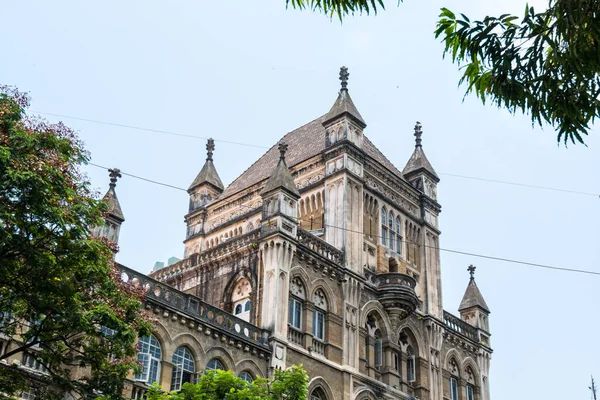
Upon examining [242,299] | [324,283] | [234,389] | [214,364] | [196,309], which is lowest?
[234,389]

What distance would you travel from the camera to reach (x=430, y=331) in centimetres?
3909

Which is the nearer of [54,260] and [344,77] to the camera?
[54,260]

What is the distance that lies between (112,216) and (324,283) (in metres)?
9.51

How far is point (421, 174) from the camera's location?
4275 centimetres

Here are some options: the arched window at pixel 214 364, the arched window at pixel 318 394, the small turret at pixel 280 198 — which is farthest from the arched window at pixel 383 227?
the arched window at pixel 214 364

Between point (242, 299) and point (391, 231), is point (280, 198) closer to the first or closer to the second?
point (242, 299)

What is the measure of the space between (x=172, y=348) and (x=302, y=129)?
19504mm

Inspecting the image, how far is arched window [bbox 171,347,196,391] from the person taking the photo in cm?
2786

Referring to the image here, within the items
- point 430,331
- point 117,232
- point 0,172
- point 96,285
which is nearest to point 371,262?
point 430,331

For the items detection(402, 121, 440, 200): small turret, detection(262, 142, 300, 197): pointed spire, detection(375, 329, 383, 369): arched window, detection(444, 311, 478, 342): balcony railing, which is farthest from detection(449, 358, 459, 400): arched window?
detection(262, 142, 300, 197): pointed spire

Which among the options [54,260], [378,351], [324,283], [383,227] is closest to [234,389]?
[54,260]

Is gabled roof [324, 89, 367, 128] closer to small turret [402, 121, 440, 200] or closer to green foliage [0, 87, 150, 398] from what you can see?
Answer: small turret [402, 121, 440, 200]

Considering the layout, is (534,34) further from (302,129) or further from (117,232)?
(302,129)

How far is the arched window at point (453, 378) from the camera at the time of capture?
132 ft
